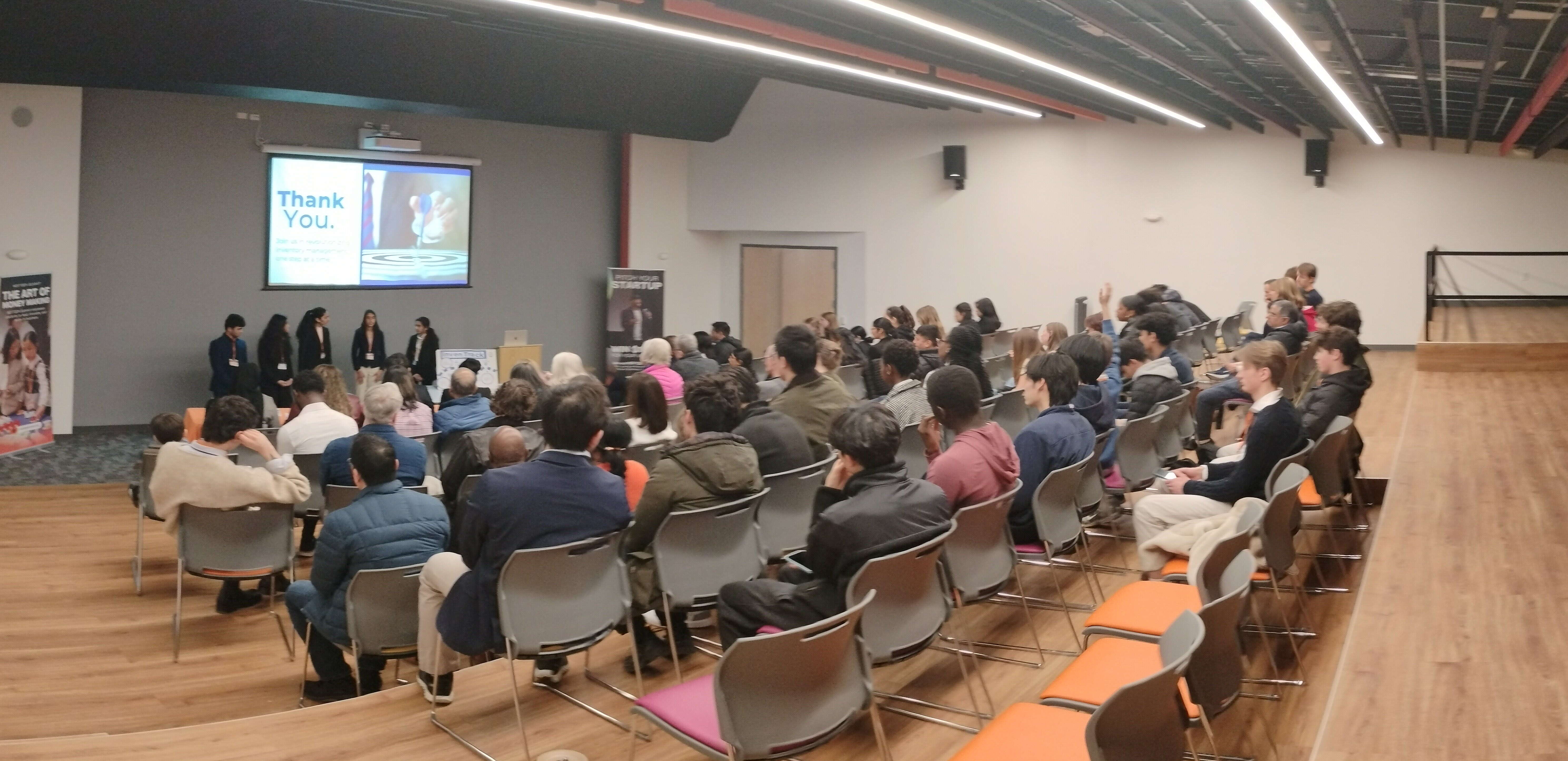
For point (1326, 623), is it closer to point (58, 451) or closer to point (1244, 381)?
point (1244, 381)

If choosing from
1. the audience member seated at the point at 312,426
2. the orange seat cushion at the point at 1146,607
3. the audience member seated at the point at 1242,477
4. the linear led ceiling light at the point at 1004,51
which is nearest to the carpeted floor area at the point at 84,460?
the audience member seated at the point at 312,426

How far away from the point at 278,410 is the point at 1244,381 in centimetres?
901

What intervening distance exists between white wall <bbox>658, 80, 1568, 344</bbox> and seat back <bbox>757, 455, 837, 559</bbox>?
448 inches

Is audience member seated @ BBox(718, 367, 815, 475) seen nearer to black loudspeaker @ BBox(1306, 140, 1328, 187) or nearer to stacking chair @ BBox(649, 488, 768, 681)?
stacking chair @ BBox(649, 488, 768, 681)

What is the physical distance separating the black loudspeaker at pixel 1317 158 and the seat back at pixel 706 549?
12.6 m

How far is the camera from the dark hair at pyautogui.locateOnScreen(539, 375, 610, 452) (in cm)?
407

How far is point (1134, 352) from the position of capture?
7375 mm

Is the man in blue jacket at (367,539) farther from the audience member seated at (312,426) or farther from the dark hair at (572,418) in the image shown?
the audience member seated at (312,426)

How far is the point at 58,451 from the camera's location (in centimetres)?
1146

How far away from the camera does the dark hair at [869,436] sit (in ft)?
12.3

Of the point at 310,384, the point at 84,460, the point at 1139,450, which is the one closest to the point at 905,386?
the point at 1139,450

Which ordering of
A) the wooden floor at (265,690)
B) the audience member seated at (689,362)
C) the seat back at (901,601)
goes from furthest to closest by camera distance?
the audience member seated at (689,362) → the wooden floor at (265,690) → the seat back at (901,601)

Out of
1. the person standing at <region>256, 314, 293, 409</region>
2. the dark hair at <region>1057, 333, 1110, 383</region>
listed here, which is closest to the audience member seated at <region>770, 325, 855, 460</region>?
the dark hair at <region>1057, 333, 1110, 383</region>

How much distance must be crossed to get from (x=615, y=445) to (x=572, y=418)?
1241mm
